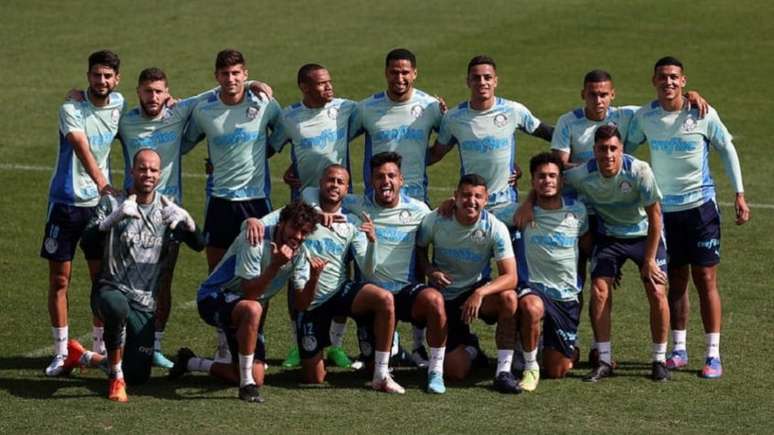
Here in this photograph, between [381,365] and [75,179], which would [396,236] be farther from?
[75,179]

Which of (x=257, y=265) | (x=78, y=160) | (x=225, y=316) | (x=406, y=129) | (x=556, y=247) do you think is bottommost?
(x=225, y=316)

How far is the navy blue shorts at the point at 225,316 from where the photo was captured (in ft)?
39.0

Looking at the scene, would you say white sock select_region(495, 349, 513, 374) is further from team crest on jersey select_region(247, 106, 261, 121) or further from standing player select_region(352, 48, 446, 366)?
team crest on jersey select_region(247, 106, 261, 121)

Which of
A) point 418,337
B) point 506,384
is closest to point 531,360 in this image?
point 506,384

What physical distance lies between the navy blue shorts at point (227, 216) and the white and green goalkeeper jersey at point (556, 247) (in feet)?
7.06

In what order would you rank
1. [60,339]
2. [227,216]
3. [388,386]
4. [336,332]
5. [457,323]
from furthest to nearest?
[227,216] < [336,332] < [60,339] < [457,323] < [388,386]

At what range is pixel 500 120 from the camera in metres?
12.9

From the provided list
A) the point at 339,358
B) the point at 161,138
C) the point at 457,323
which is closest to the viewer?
the point at 457,323

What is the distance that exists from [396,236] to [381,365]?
1013 mm

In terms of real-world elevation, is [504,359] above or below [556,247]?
below

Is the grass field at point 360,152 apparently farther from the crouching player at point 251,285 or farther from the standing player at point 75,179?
the standing player at point 75,179

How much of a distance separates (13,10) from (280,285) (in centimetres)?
1901

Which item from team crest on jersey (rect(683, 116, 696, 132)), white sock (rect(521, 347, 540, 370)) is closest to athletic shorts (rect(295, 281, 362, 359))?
white sock (rect(521, 347, 540, 370))

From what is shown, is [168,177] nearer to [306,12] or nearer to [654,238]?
[654,238]
